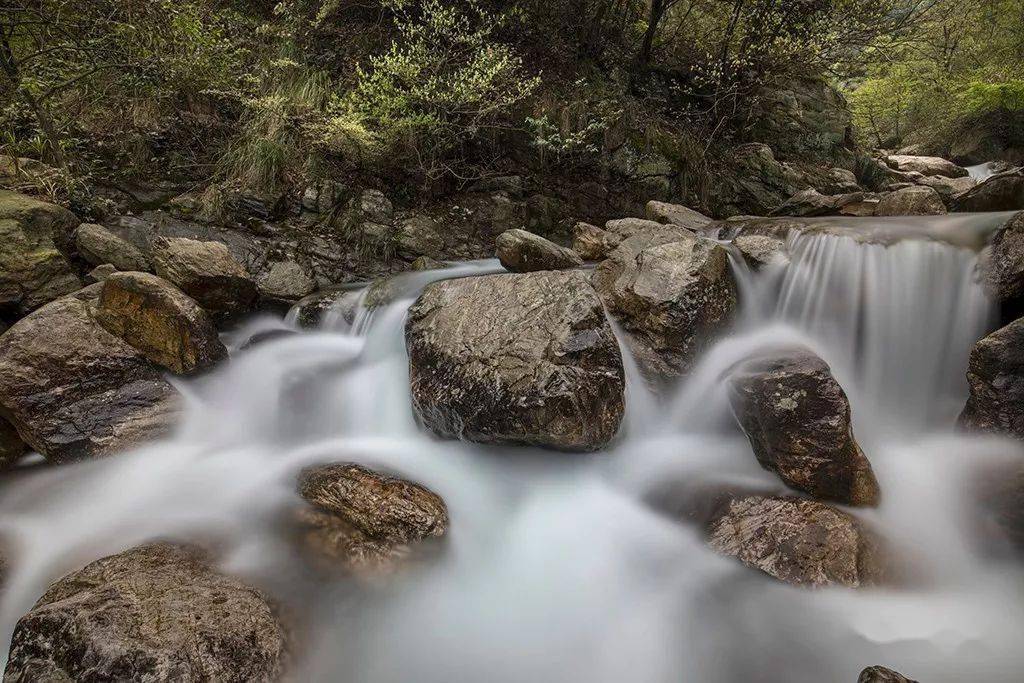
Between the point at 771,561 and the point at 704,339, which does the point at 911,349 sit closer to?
the point at 704,339

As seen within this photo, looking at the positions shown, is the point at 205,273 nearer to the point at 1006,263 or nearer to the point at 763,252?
the point at 763,252

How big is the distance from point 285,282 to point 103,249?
1.79 m

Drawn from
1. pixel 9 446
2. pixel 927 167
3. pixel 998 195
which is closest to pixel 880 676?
pixel 9 446

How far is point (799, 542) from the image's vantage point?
276 cm

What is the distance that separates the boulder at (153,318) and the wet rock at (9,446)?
986mm

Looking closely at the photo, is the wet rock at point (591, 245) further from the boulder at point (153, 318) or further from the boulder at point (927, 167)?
the boulder at point (927, 167)

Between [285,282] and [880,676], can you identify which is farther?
[285,282]

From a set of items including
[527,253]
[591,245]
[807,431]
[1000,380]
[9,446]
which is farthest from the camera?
[591,245]

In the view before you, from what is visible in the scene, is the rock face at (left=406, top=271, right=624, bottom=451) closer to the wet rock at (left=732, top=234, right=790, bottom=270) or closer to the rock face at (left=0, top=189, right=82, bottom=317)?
the wet rock at (left=732, top=234, right=790, bottom=270)

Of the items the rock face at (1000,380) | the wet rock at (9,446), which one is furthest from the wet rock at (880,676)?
the wet rock at (9,446)

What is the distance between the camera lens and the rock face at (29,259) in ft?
14.4

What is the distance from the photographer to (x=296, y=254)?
6.53m

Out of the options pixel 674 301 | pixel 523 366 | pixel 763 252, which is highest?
pixel 763 252

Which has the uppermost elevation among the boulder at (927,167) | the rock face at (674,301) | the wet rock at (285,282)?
the boulder at (927,167)
